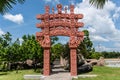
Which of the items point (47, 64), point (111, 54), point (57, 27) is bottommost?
point (47, 64)

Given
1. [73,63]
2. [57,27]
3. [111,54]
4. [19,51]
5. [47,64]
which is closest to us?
[73,63]

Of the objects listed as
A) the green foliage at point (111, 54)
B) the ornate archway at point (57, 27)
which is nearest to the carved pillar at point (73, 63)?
the ornate archway at point (57, 27)

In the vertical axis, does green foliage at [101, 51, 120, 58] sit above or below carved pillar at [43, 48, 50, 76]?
above

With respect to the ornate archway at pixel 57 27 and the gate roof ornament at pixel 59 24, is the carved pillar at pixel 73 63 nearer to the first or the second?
the ornate archway at pixel 57 27

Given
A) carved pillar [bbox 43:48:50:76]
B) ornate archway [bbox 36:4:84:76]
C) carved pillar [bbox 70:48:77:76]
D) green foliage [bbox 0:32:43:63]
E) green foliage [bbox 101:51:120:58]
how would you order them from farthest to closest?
green foliage [bbox 101:51:120:58] < green foliage [bbox 0:32:43:63] < ornate archway [bbox 36:4:84:76] < carved pillar [bbox 43:48:50:76] < carved pillar [bbox 70:48:77:76]

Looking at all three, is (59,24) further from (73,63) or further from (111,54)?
(111,54)

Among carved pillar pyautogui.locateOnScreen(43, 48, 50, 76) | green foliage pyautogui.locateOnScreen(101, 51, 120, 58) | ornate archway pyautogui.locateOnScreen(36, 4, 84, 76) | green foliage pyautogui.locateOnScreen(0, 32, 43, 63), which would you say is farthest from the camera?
green foliage pyautogui.locateOnScreen(101, 51, 120, 58)

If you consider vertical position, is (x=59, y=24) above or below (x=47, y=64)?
above

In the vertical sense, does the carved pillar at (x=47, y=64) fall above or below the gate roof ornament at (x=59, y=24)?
below

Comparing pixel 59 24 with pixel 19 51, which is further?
pixel 19 51

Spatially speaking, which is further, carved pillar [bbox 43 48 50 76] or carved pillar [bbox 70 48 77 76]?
carved pillar [bbox 43 48 50 76]

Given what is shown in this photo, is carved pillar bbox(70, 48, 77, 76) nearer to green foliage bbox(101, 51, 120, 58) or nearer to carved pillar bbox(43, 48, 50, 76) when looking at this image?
carved pillar bbox(43, 48, 50, 76)

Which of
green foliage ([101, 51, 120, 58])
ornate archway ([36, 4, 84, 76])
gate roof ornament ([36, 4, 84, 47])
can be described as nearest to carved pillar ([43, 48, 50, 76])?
ornate archway ([36, 4, 84, 76])

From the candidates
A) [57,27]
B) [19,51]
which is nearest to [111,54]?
[19,51]
